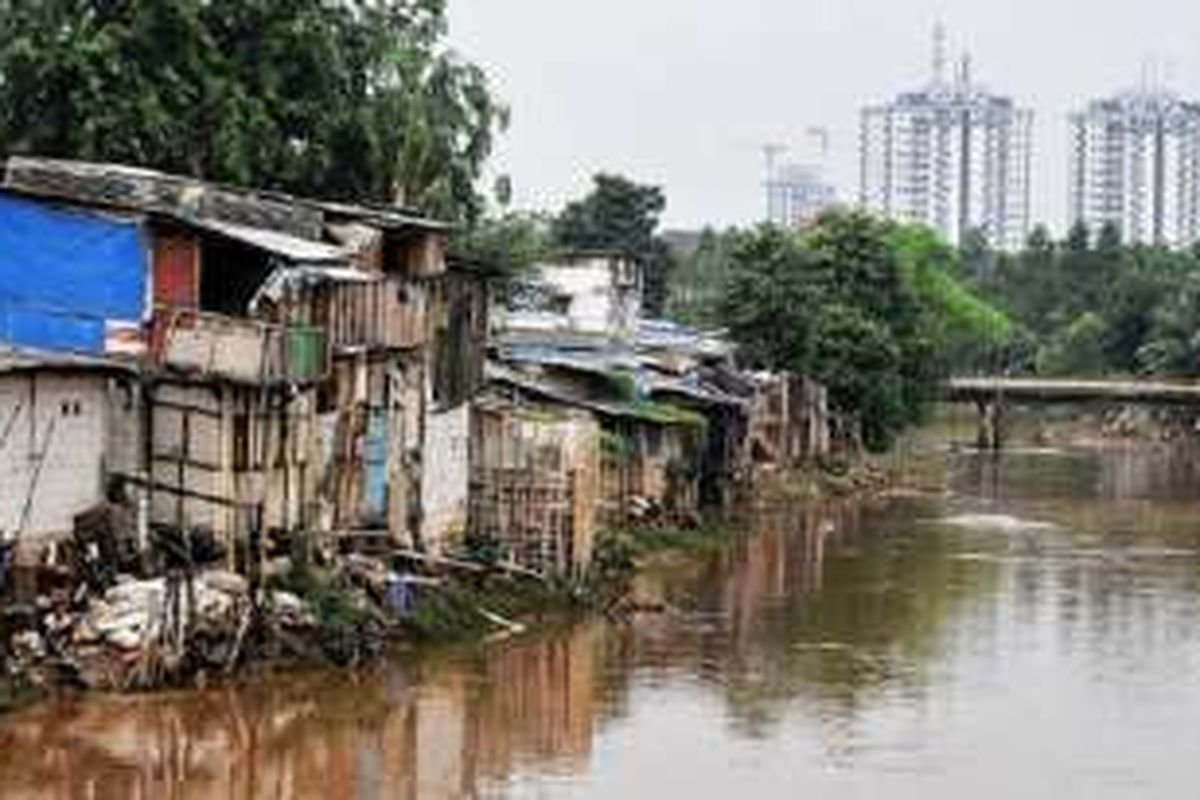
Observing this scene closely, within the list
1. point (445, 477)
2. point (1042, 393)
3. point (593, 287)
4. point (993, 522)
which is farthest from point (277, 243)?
point (1042, 393)

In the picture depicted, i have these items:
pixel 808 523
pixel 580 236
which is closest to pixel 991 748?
pixel 808 523

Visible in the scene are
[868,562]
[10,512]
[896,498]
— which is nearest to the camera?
[10,512]

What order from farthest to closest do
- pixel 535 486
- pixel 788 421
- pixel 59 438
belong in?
pixel 788 421, pixel 535 486, pixel 59 438

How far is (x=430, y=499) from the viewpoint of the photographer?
3547 cm

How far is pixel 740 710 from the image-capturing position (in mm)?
28812

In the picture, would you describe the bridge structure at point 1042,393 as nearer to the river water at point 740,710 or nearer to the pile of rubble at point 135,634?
the river water at point 740,710

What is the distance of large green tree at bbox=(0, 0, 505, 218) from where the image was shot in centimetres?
4131

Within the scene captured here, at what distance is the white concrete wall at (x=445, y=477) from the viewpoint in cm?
3528

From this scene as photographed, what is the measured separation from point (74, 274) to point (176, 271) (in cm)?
110

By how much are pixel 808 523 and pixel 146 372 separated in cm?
2685

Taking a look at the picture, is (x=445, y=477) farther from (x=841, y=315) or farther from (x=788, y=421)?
Result: (x=841, y=315)

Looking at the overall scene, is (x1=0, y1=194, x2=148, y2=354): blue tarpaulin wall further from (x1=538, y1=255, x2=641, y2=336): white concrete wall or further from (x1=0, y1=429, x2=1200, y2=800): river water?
(x1=538, y1=255, x2=641, y2=336): white concrete wall

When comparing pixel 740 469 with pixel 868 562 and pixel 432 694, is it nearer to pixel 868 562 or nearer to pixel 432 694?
→ pixel 868 562

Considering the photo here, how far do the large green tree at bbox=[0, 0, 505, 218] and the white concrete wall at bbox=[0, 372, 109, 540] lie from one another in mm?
14028
